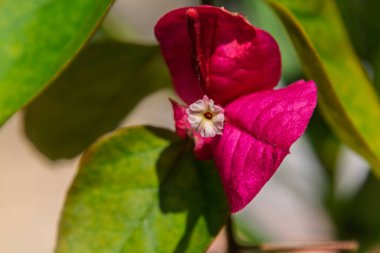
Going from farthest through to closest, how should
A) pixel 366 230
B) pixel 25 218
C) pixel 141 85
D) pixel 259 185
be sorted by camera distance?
1. pixel 25 218
2. pixel 366 230
3. pixel 141 85
4. pixel 259 185

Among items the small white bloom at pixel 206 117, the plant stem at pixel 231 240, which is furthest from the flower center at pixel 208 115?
the plant stem at pixel 231 240

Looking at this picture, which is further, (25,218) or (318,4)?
(25,218)

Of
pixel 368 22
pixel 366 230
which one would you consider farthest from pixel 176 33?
pixel 366 230

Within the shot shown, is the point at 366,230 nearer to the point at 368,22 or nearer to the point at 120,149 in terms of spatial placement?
the point at 368,22

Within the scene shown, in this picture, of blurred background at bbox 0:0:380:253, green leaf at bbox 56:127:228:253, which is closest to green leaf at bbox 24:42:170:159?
blurred background at bbox 0:0:380:253

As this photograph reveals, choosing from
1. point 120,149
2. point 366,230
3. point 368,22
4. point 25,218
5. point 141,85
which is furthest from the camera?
point 25,218

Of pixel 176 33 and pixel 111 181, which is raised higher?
pixel 176 33

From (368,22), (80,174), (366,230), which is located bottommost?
(366,230)

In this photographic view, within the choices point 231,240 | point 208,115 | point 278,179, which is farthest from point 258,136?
point 278,179
